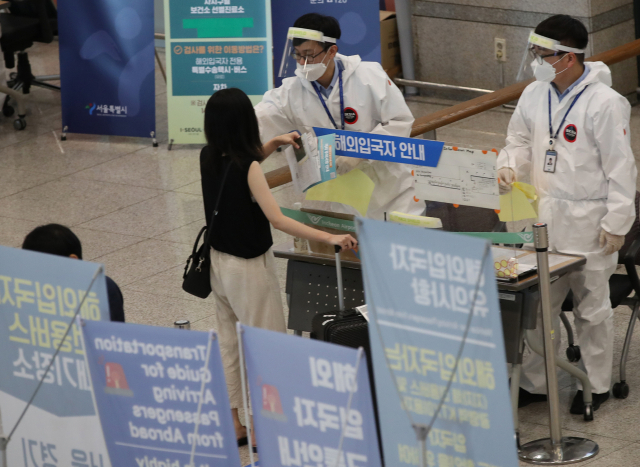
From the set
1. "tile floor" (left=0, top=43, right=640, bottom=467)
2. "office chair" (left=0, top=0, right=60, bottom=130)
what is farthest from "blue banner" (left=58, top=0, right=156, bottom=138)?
"office chair" (left=0, top=0, right=60, bottom=130)

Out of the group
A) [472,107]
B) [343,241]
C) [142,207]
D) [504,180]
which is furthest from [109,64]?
[504,180]

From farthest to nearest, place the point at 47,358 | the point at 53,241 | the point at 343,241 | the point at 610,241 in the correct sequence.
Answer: the point at 610,241 < the point at 343,241 < the point at 53,241 < the point at 47,358

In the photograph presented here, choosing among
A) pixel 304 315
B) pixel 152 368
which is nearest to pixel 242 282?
pixel 304 315

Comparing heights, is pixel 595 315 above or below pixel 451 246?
below

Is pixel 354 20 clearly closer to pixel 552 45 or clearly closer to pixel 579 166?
pixel 552 45

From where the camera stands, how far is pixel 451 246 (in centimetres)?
258

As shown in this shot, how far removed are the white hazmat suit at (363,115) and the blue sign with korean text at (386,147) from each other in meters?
0.15

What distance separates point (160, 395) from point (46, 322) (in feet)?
1.32

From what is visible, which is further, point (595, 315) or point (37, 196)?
point (37, 196)

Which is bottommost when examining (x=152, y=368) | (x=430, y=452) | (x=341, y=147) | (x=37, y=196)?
(x=37, y=196)

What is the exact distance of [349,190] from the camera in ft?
14.7

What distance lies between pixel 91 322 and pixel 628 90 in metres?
6.71

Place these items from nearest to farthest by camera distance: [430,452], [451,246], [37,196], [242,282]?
[451,246] → [430,452] → [242,282] → [37,196]

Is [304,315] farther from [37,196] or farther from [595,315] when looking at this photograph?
[37,196]
